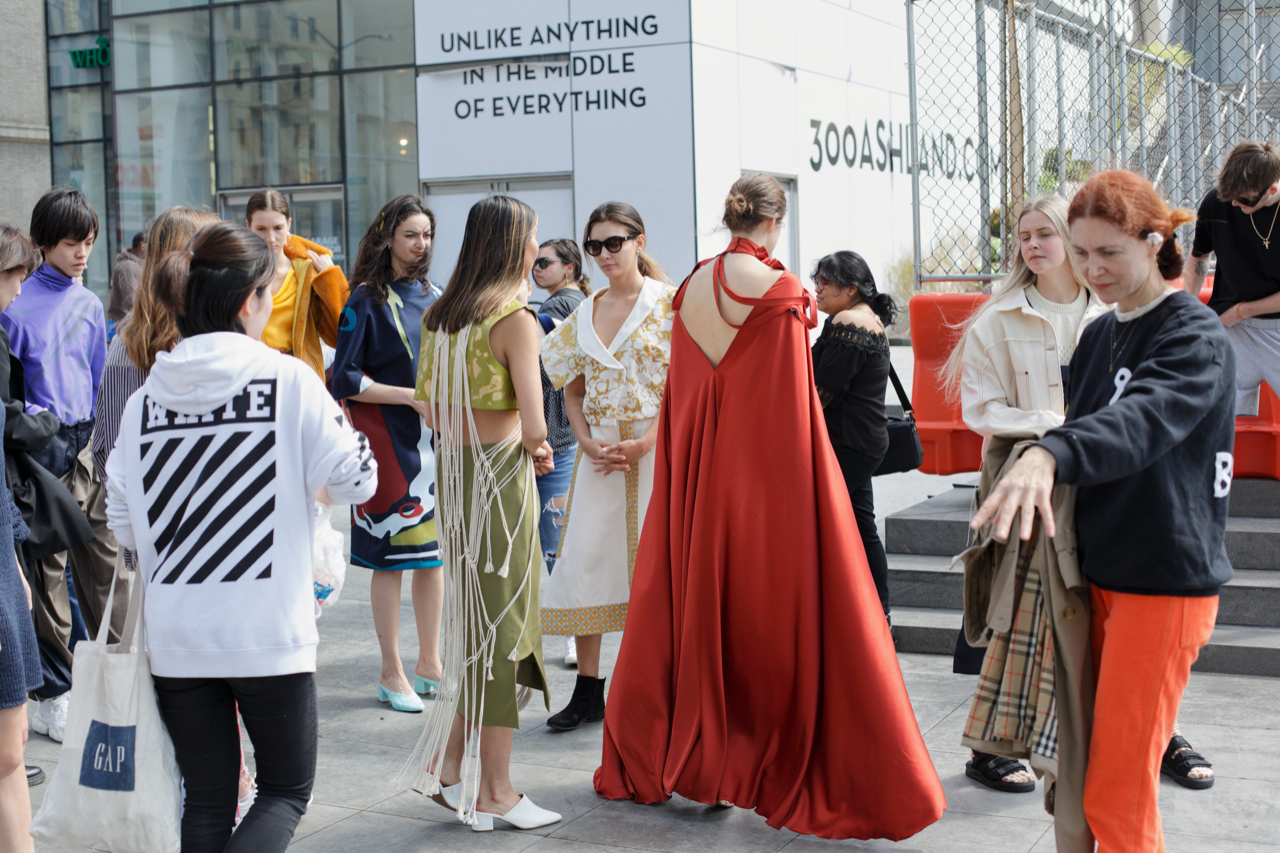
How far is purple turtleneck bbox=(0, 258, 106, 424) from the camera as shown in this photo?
14.5ft

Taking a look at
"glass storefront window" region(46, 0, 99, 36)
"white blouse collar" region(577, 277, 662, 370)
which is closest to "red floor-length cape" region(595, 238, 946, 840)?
"white blouse collar" region(577, 277, 662, 370)

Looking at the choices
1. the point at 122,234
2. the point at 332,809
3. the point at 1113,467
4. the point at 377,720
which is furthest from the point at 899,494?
the point at 122,234

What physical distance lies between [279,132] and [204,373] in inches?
667

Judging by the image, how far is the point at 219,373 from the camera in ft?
7.93

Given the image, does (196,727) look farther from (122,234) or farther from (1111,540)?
(122,234)

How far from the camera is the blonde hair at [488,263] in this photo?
3.59m

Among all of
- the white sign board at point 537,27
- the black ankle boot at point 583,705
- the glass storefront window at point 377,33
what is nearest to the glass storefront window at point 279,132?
the glass storefront window at point 377,33

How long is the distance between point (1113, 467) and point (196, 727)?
1.92 metres

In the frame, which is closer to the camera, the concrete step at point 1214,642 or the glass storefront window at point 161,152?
the concrete step at point 1214,642

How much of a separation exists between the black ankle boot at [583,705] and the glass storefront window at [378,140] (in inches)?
529

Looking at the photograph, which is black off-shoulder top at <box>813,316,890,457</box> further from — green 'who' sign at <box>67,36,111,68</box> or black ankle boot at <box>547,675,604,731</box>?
green 'who' sign at <box>67,36,111,68</box>

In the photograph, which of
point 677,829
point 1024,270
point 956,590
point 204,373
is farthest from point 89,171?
point 204,373

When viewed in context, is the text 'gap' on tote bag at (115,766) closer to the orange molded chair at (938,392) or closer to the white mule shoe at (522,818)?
the white mule shoe at (522,818)

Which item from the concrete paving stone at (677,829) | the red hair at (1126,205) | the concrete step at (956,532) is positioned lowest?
the concrete paving stone at (677,829)
